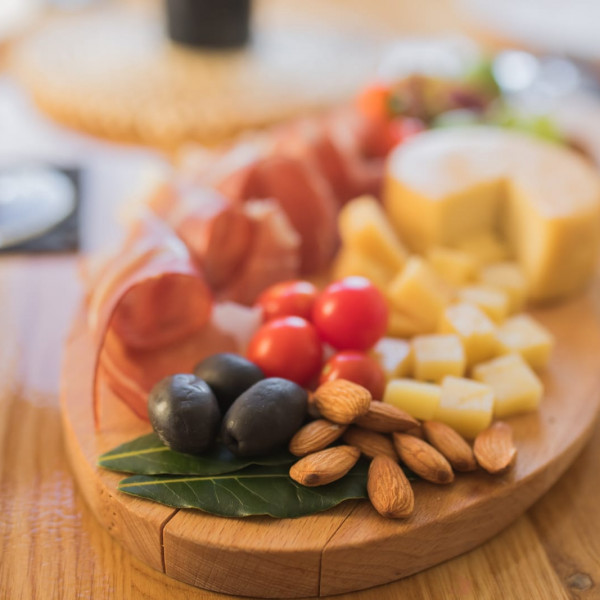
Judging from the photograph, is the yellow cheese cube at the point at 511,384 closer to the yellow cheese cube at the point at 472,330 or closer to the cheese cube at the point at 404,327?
the yellow cheese cube at the point at 472,330

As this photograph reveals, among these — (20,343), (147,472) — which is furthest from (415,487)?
(20,343)

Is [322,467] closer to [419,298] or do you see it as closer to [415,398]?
[415,398]

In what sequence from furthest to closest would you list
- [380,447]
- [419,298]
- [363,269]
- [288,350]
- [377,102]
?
1. [377,102]
2. [363,269]
3. [419,298]
4. [288,350]
5. [380,447]

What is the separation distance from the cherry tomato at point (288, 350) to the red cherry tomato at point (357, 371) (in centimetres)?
4

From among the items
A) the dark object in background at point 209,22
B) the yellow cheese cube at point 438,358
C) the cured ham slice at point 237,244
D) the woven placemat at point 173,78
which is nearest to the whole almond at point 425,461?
the yellow cheese cube at point 438,358

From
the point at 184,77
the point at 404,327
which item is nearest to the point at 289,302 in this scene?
the point at 404,327

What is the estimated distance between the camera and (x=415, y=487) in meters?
1.15

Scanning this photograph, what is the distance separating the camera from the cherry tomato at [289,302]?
1.42m

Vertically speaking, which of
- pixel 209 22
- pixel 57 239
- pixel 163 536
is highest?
pixel 209 22

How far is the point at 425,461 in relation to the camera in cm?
113

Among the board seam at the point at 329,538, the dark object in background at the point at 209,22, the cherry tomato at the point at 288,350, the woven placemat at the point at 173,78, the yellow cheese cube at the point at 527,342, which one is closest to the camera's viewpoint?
the board seam at the point at 329,538

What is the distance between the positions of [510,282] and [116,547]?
3.19 feet

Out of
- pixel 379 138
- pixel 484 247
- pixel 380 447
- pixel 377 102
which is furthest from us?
pixel 377 102

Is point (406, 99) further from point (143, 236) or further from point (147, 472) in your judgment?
point (147, 472)
